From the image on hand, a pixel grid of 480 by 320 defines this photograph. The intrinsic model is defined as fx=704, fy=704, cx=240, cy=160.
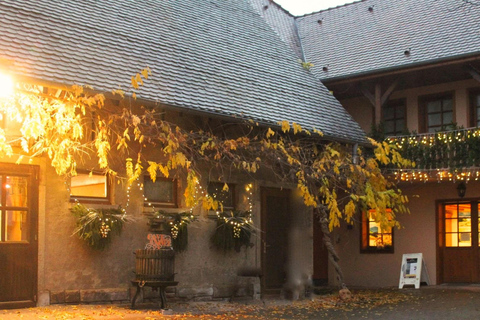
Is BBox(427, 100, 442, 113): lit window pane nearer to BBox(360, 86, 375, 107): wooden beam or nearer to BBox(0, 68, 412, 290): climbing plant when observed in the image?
BBox(360, 86, 375, 107): wooden beam

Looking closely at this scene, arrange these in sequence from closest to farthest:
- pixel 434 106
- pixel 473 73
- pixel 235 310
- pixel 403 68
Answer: pixel 235 310, pixel 473 73, pixel 403 68, pixel 434 106

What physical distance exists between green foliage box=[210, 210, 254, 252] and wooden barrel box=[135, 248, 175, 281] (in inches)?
91.5

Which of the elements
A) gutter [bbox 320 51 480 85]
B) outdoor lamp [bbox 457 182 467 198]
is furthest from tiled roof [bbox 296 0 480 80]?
outdoor lamp [bbox 457 182 467 198]

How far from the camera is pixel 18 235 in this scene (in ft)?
34.8

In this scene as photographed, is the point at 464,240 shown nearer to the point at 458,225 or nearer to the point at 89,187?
the point at 458,225

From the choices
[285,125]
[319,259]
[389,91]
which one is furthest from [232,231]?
[319,259]

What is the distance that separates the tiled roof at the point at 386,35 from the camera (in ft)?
53.4

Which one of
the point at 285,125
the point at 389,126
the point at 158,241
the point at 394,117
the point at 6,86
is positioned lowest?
the point at 158,241

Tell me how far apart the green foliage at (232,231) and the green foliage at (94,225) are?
2.51m

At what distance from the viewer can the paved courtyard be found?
10250mm

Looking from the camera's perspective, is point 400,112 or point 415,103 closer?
point 415,103

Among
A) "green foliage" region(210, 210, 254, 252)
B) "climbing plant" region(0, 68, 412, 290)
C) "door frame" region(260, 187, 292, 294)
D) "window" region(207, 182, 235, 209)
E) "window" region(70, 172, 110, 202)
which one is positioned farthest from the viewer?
"door frame" region(260, 187, 292, 294)

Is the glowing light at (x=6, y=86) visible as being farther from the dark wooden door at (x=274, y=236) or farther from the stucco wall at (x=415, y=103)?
→ the stucco wall at (x=415, y=103)

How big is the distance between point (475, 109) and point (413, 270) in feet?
13.7
